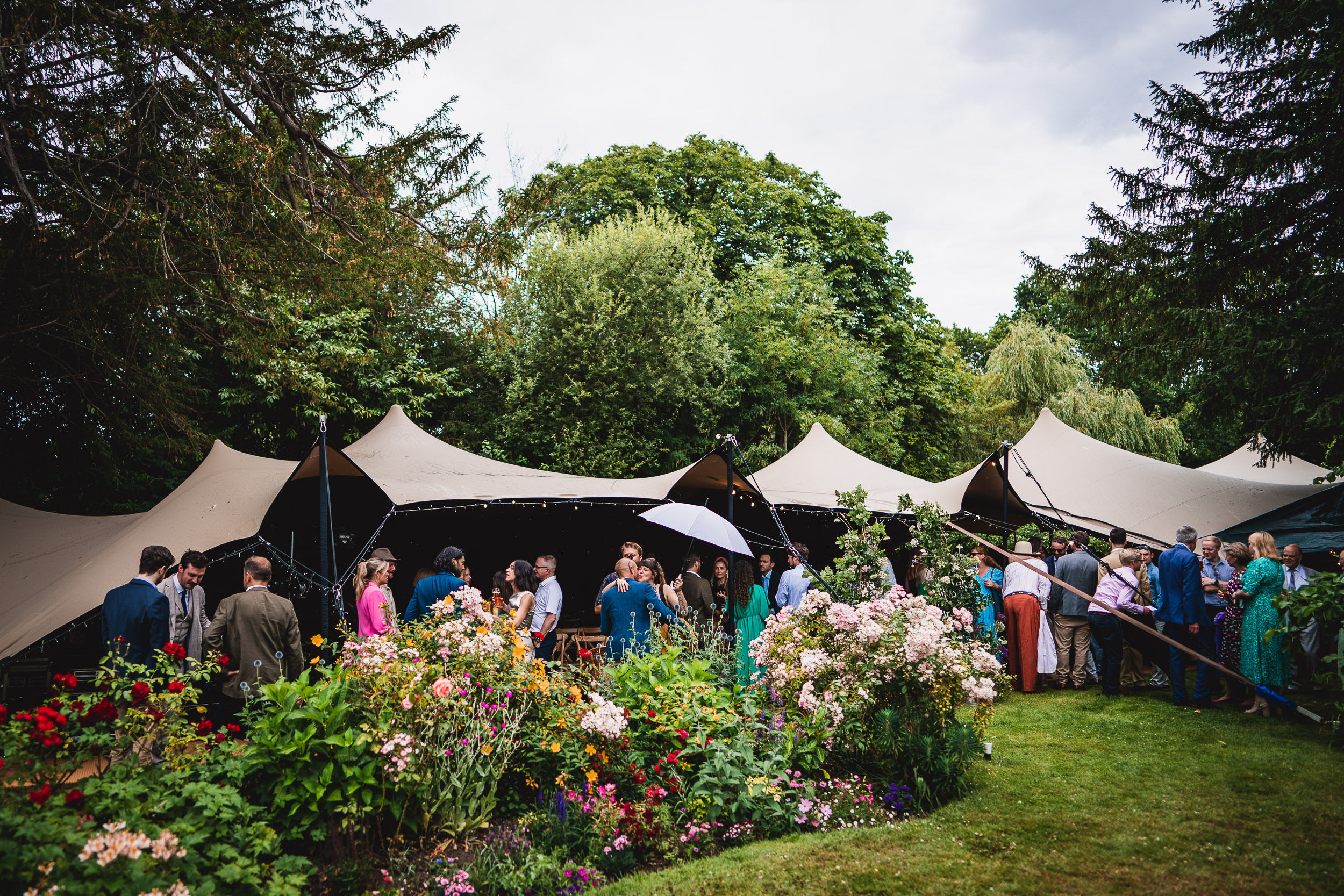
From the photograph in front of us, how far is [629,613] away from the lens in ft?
18.5

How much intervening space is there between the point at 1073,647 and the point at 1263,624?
5.86 ft

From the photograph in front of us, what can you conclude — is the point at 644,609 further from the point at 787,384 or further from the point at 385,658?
the point at 787,384

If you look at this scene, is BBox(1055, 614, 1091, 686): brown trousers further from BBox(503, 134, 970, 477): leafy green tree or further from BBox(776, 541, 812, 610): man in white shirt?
BBox(503, 134, 970, 477): leafy green tree

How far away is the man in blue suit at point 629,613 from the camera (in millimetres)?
5574

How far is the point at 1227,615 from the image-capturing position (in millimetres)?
7285

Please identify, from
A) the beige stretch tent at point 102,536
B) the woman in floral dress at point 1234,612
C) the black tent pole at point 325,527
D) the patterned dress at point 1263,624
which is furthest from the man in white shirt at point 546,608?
the woman in floral dress at point 1234,612

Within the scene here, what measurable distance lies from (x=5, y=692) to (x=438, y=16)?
733 centimetres

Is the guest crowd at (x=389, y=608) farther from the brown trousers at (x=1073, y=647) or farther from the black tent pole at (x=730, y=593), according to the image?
the brown trousers at (x=1073, y=647)

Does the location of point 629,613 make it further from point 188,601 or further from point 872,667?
point 188,601

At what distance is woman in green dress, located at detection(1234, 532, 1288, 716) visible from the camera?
19.9ft

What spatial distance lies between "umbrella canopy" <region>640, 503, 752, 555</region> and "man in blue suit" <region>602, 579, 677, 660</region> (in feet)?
2.81

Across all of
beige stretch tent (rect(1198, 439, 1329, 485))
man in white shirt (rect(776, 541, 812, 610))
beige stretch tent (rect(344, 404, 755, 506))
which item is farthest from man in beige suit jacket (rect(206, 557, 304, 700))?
beige stretch tent (rect(1198, 439, 1329, 485))

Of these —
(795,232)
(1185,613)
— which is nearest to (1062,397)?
(795,232)

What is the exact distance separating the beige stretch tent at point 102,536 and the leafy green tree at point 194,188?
3.79 feet
